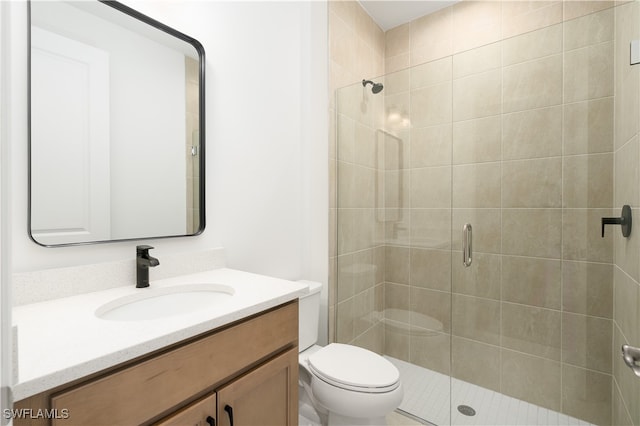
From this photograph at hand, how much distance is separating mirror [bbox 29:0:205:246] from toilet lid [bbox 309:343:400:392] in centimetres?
81

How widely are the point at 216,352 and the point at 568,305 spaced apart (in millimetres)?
1789

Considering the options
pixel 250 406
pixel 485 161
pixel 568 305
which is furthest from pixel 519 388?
pixel 250 406

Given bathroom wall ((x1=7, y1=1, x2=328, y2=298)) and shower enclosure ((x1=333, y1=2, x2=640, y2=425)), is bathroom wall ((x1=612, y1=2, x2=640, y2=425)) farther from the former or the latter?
bathroom wall ((x1=7, y1=1, x2=328, y2=298))

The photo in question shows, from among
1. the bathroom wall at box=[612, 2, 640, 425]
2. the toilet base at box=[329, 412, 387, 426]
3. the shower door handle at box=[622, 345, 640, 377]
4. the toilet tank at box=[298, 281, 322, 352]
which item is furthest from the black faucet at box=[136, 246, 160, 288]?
the bathroom wall at box=[612, 2, 640, 425]

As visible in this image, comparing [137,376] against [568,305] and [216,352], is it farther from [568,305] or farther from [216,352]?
[568,305]

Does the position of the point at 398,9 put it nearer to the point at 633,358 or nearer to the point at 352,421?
the point at 633,358

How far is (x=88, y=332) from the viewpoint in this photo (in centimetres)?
73

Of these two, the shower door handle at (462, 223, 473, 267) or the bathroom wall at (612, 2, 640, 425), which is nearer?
the bathroom wall at (612, 2, 640, 425)

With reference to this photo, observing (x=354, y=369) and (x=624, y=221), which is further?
(x=354, y=369)

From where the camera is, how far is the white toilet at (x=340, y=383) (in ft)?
4.27

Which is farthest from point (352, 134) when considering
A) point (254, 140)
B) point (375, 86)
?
point (254, 140)

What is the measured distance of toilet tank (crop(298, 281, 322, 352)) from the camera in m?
1.59

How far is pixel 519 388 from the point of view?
1.85 m

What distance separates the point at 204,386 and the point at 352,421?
0.87 m
